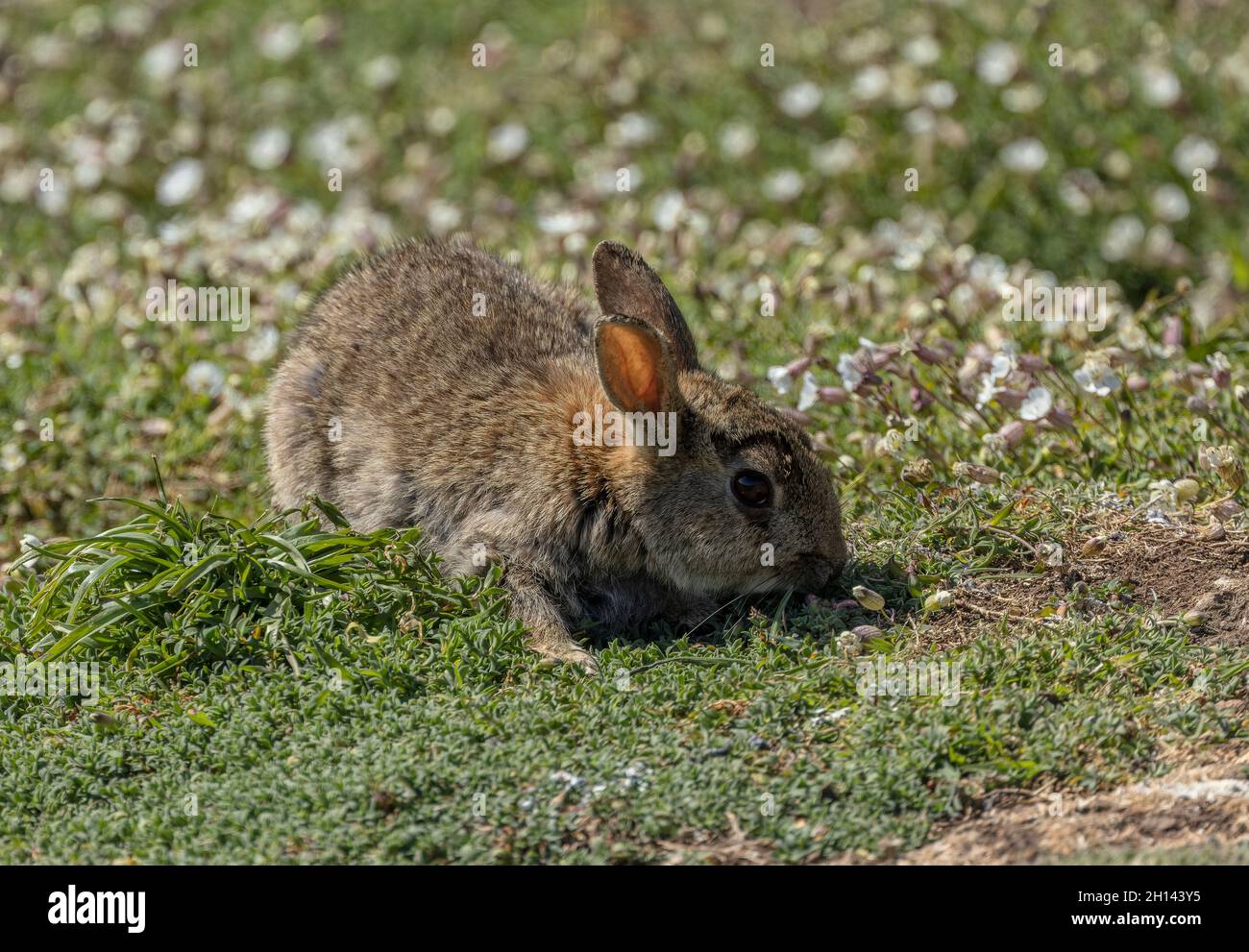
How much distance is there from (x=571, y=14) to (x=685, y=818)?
30.3 ft

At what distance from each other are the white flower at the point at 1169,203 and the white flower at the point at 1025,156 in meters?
0.70

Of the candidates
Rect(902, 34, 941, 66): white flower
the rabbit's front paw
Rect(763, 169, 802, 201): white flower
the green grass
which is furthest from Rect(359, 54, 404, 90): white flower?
the rabbit's front paw

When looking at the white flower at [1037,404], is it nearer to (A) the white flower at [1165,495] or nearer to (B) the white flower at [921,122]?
(A) the white flower at [1165,495]

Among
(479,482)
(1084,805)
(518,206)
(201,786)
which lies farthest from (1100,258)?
(201,786)

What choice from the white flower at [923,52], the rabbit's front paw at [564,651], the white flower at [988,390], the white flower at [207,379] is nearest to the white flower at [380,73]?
the white flower at [923,52]

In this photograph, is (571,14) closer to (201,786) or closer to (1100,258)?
(1100,258)

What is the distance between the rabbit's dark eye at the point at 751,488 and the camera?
574 cm

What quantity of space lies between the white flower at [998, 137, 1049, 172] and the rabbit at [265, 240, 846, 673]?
4.50 meters

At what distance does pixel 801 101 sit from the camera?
10.9 metres

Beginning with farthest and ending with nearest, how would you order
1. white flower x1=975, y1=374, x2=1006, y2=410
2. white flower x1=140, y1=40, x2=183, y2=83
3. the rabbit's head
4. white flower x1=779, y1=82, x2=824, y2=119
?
A: white flower x1=140, y1=40, x2=183, y2=83
white flower x1=779, y1=82, x2=824, y2=119
white flower x1=975, y1=374, x2=1006, y2=410
the rabbit's head

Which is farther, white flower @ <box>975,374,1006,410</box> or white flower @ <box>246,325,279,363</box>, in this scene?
white flower @ <box>246,325,279,363</box>

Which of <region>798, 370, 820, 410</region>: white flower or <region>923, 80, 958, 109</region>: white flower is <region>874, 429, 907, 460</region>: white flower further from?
<region>923, 80, 958, 109</region>: white flower

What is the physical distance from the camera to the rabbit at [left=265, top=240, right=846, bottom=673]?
5.70 m

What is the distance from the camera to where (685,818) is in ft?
15.0
